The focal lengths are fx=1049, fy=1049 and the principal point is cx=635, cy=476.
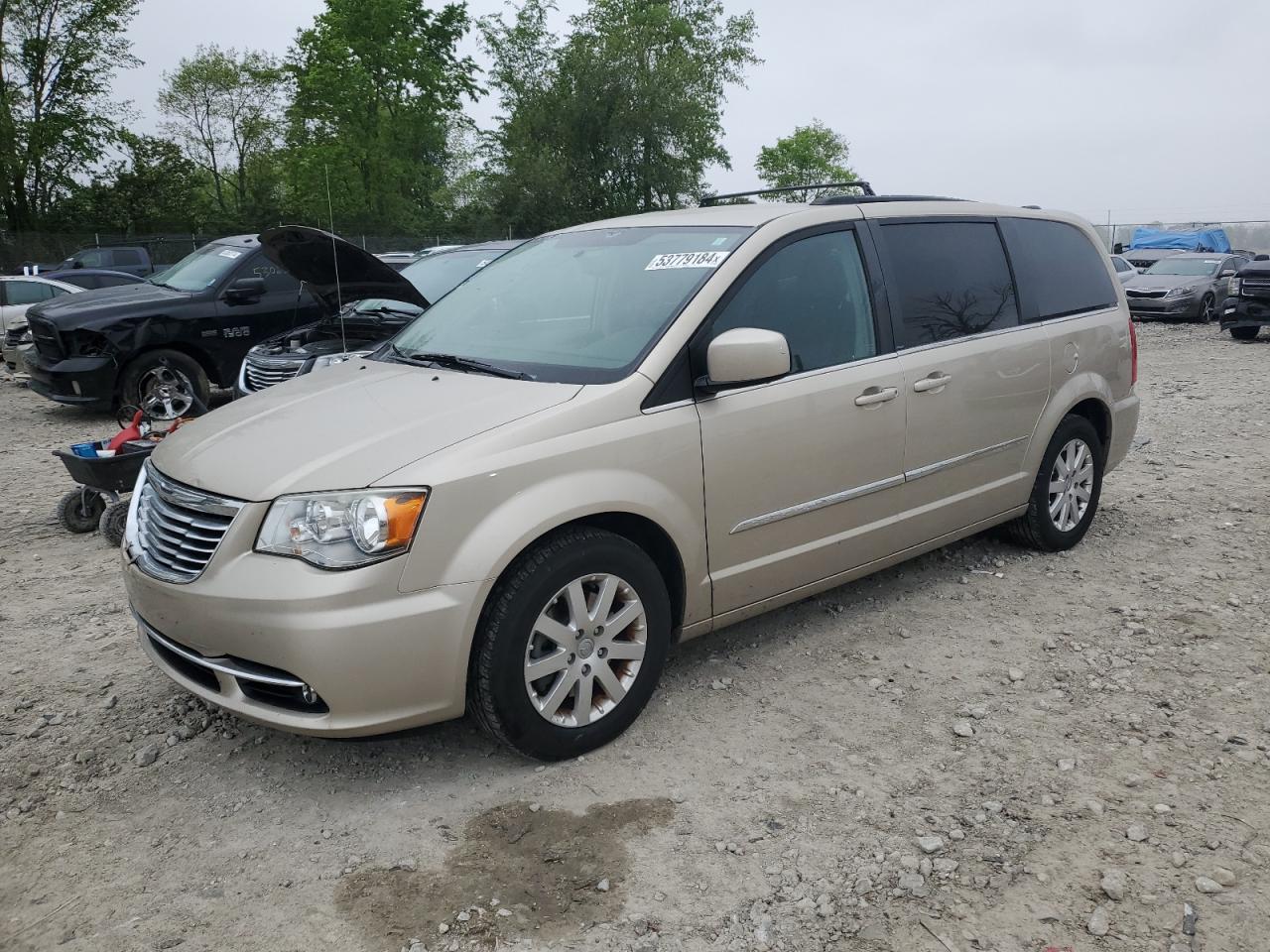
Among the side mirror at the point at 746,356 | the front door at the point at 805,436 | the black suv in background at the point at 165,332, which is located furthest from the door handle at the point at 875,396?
the black suv in background at the point at 165,332

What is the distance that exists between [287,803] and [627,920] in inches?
48.4

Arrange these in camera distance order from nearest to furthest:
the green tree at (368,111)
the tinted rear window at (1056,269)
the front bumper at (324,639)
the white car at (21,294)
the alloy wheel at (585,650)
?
the front bumper at (324,639)
the alloy wheel at (585,650)
the tinted rear window at (1056,269)
the white car at (21,294)
the green tree at (368,111)

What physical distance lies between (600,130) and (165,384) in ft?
124

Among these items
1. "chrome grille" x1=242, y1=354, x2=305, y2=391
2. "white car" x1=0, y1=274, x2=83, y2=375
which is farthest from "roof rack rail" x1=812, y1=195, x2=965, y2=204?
"white car" x1=0, y1=274, x2=83, y2=375

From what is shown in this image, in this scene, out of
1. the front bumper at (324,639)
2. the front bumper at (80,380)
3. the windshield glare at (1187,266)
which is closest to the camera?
the front bumper at (324,639)

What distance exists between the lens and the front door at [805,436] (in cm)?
377

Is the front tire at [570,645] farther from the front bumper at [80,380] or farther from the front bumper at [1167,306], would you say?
the front bumper at [1167,306]

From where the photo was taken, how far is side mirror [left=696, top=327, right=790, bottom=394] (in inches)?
139

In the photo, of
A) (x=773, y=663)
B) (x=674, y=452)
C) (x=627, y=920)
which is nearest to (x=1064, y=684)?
(x=773, y=663)

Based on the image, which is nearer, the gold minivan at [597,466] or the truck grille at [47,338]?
the gold minivan at [597,466]

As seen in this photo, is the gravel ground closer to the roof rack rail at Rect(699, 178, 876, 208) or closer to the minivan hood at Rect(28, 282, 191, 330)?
the roof rack rail at Rect(699, 178, 876, 208)

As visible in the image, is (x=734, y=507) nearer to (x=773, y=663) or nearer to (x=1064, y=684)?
(x=773, y=663)

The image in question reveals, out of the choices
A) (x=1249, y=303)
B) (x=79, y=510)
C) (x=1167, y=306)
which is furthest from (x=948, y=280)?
(x=1167, y=306)

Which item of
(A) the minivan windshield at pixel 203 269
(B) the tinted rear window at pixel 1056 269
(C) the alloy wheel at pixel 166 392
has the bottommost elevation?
(C) the alloy wheel at pixel 166 392
